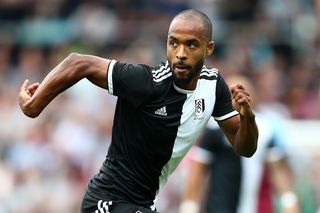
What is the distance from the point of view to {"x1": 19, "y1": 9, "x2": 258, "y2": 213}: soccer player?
25.2 feet

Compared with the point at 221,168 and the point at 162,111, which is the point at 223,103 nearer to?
the point at 162,111

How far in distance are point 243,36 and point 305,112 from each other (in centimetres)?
277

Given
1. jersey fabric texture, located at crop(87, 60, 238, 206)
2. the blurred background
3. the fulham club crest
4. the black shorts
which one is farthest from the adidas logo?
the blurred background

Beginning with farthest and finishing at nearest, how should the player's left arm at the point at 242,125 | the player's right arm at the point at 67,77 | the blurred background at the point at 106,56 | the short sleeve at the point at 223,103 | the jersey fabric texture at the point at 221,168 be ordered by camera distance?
1. the blurred background at the point at 106,56
2. the jersey fabric texture at the point at 221,168
3. the short sleeve at the point at 223,103
4. the player's left arm at the point at 242,125
5. the player's right arm at the point at 67,77

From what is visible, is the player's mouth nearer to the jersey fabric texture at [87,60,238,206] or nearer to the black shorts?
the jersey fabric texture at [87,60,238,206]

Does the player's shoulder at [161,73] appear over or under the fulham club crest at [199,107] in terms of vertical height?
over

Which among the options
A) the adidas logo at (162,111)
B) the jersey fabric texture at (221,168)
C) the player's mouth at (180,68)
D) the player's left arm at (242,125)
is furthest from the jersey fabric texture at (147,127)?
the jersey fabric texture at (221,168)

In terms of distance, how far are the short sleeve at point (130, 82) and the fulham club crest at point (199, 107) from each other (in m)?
0.47

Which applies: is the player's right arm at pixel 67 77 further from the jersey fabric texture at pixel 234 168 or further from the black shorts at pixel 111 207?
the jersey fabric texture at pixel 234 168

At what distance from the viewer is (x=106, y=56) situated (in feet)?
60.4

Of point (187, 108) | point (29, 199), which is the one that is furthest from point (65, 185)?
point (187, 108)

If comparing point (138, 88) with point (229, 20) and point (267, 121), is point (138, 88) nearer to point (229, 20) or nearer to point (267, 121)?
point (267, 121)

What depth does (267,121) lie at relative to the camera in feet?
37.2

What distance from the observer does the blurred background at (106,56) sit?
48.4ft
